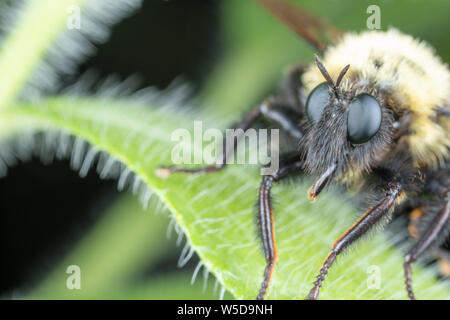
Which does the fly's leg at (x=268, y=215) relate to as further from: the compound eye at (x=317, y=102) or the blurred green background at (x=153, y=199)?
the blurred green background at (x=153, y=199)

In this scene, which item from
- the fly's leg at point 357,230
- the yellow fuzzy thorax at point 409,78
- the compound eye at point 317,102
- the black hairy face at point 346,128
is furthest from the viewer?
the yellow fuzzy thorax at point 409,78

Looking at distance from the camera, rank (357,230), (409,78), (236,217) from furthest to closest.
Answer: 1. (409,78)
2. (236,217)
3. (357,230)

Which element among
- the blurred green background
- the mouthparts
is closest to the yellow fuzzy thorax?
the mouthparts

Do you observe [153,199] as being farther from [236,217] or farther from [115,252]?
[115,252]

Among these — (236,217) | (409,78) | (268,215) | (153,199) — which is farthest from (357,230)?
(153,199)

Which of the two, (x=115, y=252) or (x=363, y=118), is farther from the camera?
(x=115, y=252)

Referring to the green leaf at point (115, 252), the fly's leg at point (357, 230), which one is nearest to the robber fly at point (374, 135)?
the fly's leg at point (357, 230)

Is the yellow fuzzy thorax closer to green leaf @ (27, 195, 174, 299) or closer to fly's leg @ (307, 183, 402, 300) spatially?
fly's leg @ (307, 183, 402, 300)
